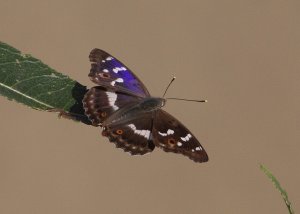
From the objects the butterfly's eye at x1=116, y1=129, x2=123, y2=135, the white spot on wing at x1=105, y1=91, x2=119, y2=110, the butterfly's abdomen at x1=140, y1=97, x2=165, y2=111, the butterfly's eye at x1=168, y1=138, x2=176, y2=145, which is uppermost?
the white spot on wing at x1=105, y1=91, x2=119, y2=110

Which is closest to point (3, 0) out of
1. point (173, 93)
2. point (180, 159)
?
point (173, 93)

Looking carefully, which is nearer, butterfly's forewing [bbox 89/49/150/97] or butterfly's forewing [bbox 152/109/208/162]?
butterfly's forewing [bbox 152/109/208/162]

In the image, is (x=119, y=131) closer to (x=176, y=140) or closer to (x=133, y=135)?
(x=133, y=135)

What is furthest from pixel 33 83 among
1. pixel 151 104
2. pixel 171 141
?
pixel 151 104

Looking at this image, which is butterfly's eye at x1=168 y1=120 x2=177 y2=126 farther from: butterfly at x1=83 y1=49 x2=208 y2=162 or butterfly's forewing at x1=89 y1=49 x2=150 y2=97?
butterfly's forewing at x1=89 y1=49 x2=150 y2=97

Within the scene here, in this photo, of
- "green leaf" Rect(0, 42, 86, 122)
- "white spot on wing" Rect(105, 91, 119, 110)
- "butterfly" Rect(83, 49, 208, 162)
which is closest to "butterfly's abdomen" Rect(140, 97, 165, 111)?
"butterfly" Rect(83, 49, 208, 162)

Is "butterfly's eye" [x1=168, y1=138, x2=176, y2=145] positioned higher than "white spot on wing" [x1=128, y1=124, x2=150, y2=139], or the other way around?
"white spot on wing" [x1=128, y1=124, x2=150, y2=139]
